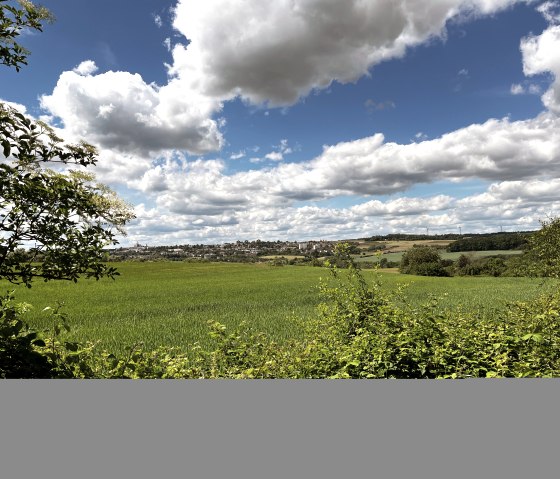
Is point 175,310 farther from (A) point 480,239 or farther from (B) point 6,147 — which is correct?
(A) point 480,239

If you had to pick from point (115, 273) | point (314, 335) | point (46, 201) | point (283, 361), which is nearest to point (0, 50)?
point (46, 201)

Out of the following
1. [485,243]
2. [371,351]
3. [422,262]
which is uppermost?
[371,351]

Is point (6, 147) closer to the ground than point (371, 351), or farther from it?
farther from it

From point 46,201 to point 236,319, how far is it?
17.7 m

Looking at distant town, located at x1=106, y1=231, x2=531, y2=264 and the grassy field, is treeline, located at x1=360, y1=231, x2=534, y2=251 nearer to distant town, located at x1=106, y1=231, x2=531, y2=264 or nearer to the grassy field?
distant town, located at x1=106, y1=231, x2=531, y2=264

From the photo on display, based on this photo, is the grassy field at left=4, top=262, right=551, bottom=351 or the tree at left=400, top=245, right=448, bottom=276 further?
the tree at left=400, top=245, right=448, bottom=276

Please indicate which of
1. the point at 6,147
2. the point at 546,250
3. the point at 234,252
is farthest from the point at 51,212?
the point at 234,252

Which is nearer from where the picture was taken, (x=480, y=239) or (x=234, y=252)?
(x=480, y=239)

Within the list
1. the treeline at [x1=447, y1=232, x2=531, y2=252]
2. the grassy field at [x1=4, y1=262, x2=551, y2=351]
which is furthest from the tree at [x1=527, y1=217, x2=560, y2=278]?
the treeline at [x1=447, y1=232, x2=531, y2=252]

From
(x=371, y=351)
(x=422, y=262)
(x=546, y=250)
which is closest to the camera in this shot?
(x=371, y=351)

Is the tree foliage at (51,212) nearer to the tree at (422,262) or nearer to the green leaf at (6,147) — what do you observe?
the green leaf at (6,147)


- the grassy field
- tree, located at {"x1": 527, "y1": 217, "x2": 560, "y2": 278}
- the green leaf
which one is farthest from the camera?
tree, located at {"x1": 527, "y1": 217, "x2": 560, "y2": 278}

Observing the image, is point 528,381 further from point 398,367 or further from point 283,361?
point 283,361

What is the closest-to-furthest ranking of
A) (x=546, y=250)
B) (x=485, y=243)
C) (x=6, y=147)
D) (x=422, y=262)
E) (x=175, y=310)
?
(x=6, y=147)
(x=546, y=250)
(x=175, y=310)
(x=422, y=262)
(x=485, y=243)
